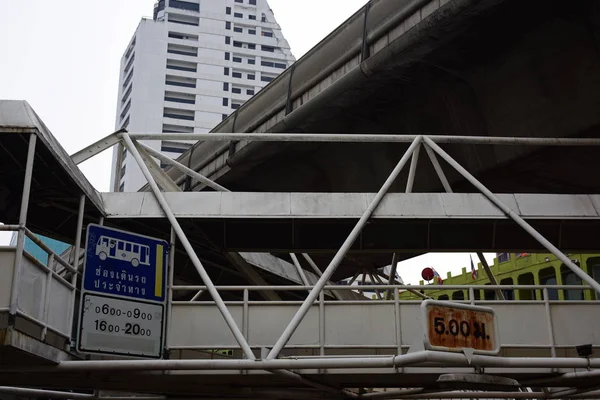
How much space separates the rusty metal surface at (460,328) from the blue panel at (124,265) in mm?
5368

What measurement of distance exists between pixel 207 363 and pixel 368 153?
1348cm

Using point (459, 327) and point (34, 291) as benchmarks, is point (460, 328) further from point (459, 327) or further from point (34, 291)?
point (34, 291)

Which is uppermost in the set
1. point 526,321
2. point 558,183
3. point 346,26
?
point 346,26

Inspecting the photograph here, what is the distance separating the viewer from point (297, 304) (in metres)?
14.5

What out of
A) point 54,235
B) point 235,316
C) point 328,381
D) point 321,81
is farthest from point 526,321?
point 54,235

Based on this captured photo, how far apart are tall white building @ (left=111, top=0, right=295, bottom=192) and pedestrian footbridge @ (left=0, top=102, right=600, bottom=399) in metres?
93.9

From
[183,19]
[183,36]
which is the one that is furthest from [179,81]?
[183,19]

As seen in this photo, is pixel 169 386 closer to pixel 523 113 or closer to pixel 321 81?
pixel 321 81

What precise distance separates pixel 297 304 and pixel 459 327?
4060 mm

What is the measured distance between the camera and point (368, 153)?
79.4ft

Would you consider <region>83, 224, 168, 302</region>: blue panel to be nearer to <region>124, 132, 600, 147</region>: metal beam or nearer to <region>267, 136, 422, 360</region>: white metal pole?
<region>267, 136, 422, 360</region>: white metal pole

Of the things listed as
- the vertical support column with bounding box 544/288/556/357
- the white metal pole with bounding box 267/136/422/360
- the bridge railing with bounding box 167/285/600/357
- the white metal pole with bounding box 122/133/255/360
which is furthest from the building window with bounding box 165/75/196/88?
the vertical support column with bounding box 544/288/556/357

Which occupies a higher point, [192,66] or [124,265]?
[192,66]

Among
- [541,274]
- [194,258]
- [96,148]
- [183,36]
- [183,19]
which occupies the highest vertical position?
[183,19]
